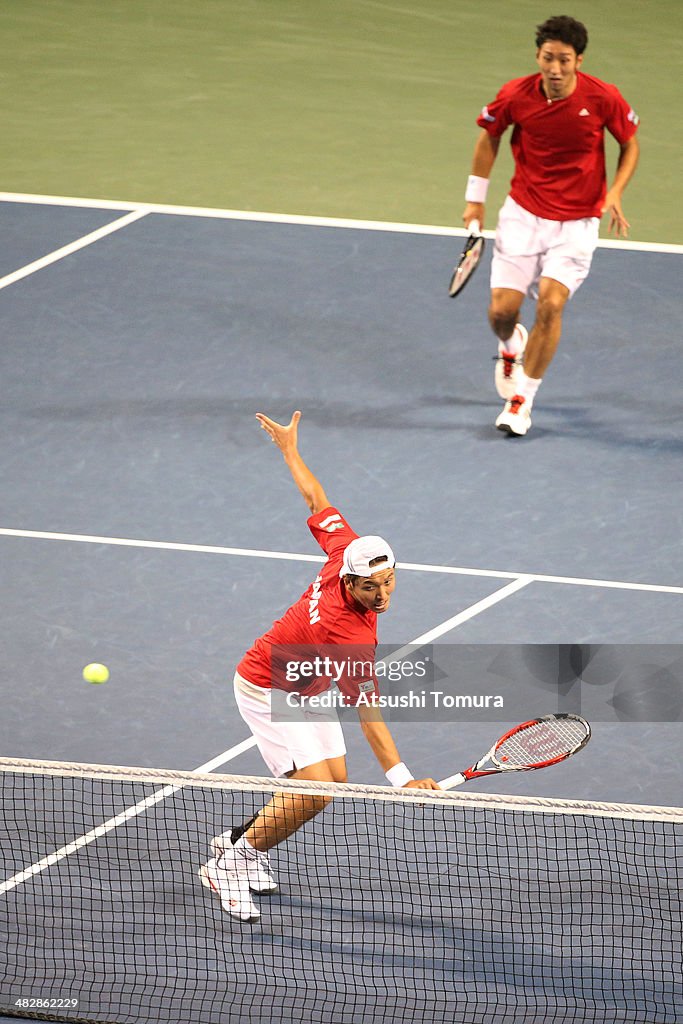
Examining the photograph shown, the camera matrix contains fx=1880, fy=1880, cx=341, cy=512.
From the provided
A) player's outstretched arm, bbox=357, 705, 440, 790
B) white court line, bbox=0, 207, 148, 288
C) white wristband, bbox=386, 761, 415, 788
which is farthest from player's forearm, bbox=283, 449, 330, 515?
white court line, bbox=0, 207, 148, 288

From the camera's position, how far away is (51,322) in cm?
1420

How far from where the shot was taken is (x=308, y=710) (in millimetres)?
8094

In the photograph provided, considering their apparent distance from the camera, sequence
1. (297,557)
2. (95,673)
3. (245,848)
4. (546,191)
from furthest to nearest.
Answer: (546,191) → (297,557) → (95,673) → (245,848)

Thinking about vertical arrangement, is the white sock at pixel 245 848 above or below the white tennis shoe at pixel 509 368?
above

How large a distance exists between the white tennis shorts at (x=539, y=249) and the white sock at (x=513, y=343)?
32 cm

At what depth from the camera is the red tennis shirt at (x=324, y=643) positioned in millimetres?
7836

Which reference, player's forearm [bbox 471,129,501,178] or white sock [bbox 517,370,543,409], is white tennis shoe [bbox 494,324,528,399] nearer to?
white sock [bbox 517,370,543,409]

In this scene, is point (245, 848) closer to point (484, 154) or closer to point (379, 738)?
point (379, 738)

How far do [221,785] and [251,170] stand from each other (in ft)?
35.9

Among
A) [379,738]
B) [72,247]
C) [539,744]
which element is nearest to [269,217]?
[72,247]

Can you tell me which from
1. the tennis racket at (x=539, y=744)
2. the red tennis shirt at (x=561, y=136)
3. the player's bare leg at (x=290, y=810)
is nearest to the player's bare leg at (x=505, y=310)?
the red tennis shirt at (x=561, y=136)

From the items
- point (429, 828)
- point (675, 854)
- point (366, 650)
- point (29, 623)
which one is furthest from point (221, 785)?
point (29, 623)

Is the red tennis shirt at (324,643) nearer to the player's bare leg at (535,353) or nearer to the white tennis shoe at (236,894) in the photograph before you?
the white tennis shoe at (236,894)

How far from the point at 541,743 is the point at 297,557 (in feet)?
10.7
